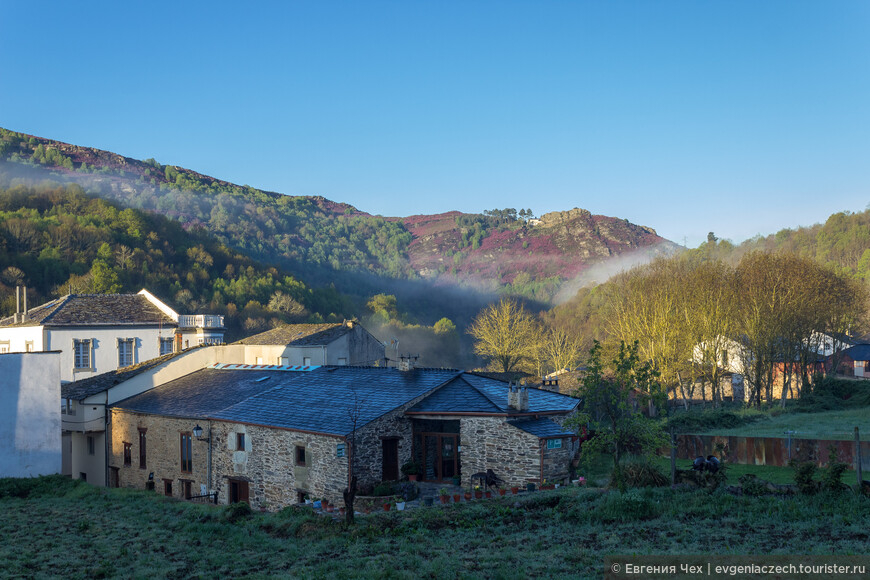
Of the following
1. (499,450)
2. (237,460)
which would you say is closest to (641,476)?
Result: (499,450)

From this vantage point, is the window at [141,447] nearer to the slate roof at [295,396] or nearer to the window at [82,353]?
the slate roof at [295,396]

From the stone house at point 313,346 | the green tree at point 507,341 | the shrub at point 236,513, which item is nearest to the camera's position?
the shrub at point 236,513

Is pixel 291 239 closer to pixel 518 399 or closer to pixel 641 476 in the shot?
pixel 518 399

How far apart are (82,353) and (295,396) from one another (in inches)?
961

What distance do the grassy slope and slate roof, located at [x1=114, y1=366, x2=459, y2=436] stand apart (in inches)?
208

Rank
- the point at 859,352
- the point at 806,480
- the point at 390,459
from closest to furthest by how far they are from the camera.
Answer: the point at 806,480 < the point at 390,459 < the point at 859,352

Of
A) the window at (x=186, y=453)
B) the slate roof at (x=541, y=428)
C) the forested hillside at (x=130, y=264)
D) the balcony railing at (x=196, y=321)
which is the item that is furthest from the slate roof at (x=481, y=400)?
the forested hillside at (x=130, y=264)

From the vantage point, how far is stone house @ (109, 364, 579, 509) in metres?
23.9

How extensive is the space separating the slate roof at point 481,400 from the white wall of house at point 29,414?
57.5ft

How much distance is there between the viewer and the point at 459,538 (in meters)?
16.2

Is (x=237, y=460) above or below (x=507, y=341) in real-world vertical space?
below

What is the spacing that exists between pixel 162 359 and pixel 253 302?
173 feet

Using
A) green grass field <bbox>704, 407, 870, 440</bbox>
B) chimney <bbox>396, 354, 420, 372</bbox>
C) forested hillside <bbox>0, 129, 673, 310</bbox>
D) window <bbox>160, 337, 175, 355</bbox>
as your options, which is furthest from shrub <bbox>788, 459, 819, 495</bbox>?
forested hillside <bbox>0, 129, 673, 310</bbox>

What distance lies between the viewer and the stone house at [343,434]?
23891 millimetres
